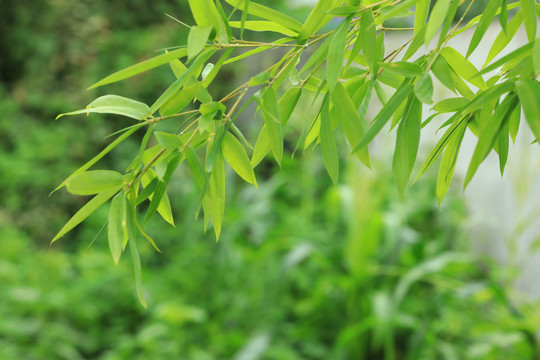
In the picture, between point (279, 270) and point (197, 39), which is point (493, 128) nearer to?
point (197, 39)

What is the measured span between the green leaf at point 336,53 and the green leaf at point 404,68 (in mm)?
32

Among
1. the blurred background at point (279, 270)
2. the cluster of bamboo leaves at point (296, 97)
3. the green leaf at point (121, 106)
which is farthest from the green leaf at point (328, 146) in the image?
the blurred background at point (279, 270)

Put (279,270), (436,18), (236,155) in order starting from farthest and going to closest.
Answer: (279,270) < (236,155) < (436,18)

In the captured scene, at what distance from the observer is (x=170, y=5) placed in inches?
135

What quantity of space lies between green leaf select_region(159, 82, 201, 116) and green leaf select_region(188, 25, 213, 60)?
0.03 meters

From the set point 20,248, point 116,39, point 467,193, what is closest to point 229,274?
point 20,248

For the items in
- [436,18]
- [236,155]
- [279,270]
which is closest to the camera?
[436,18]

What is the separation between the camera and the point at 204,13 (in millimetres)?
302

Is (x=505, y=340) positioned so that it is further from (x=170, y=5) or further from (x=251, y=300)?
(x=170, y=5)

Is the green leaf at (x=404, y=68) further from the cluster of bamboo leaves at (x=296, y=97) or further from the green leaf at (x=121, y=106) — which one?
the green leaf at (x=121, y=106)

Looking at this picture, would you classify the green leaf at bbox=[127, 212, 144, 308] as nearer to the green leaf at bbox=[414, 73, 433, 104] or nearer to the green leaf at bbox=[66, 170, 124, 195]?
the green leaf at bbox=[66, 170, 124, 195]

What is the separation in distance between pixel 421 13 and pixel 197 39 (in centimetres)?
14

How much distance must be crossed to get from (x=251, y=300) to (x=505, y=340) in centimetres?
83

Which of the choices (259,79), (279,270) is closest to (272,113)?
(259,79)
